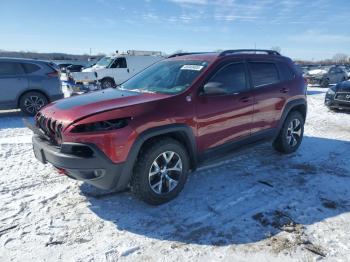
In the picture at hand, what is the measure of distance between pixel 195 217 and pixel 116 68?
14693 mm

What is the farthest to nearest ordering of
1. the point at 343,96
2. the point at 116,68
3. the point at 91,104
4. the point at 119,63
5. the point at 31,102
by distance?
Answer: the point at 119,63 → the point at 116,68 → the point at 343,96 → the point at 31,102 → the point at 91,104

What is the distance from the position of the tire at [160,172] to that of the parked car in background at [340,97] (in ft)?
26.8

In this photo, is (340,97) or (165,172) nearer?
(165,172)

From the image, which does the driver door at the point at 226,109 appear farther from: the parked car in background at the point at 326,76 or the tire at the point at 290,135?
the parked car in background at the point at 326,76

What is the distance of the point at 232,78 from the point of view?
15.5 ft

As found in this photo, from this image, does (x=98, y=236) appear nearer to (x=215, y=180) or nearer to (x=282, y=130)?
(x=215, y=180)

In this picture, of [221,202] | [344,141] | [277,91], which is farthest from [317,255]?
[344,141]

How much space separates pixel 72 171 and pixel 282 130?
13.0 ft

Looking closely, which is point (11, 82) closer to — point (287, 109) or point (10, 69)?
point (10, 69)

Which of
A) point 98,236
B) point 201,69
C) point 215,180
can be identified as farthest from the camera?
point 215,180

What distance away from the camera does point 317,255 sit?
3008 millimetres

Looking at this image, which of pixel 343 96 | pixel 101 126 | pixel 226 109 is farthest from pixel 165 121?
pixel 343 96

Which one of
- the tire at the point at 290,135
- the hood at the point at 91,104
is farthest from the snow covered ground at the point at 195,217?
the hood at the point at 91,104

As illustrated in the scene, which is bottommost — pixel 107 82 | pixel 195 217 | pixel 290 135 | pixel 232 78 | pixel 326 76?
pixel 195 217
